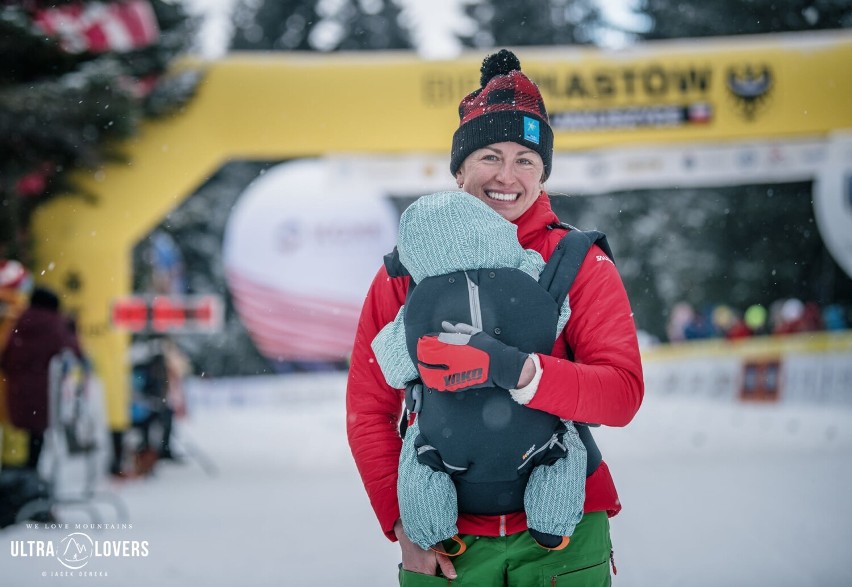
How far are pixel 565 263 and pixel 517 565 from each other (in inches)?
24.6

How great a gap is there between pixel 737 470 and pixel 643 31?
14.2m

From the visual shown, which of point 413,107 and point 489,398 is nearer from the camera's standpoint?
point 489,398

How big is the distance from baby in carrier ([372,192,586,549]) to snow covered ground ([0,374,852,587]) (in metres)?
2.83

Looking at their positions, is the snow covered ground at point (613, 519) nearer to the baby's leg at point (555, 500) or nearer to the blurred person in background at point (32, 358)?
the blurred person in background at point (32, 358)

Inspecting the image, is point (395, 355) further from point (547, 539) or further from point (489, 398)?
point (547, 539)

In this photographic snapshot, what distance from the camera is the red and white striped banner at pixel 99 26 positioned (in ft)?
21.2

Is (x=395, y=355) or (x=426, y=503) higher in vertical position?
(x=395, y=355)

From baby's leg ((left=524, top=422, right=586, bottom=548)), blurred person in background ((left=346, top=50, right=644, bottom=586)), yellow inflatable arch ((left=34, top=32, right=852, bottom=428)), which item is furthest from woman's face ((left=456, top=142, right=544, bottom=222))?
yellow inflatable arch ((left=34, top=32, right=852, bottom=428))

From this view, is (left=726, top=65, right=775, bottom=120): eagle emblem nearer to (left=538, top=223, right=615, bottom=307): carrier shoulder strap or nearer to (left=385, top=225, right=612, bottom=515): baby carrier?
(left=538, top=223, right=615, bottom=307): carrier shoulder strap

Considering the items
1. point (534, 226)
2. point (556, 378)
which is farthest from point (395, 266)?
point (556, 378)

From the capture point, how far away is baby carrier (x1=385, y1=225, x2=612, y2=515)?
151cm

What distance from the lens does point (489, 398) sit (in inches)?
59.9

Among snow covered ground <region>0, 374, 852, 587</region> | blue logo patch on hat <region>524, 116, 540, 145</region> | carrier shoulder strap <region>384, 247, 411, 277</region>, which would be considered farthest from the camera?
snow covered ground <region>0, 374, 852, 587</region>

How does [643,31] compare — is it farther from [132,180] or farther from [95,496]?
[95,496]
